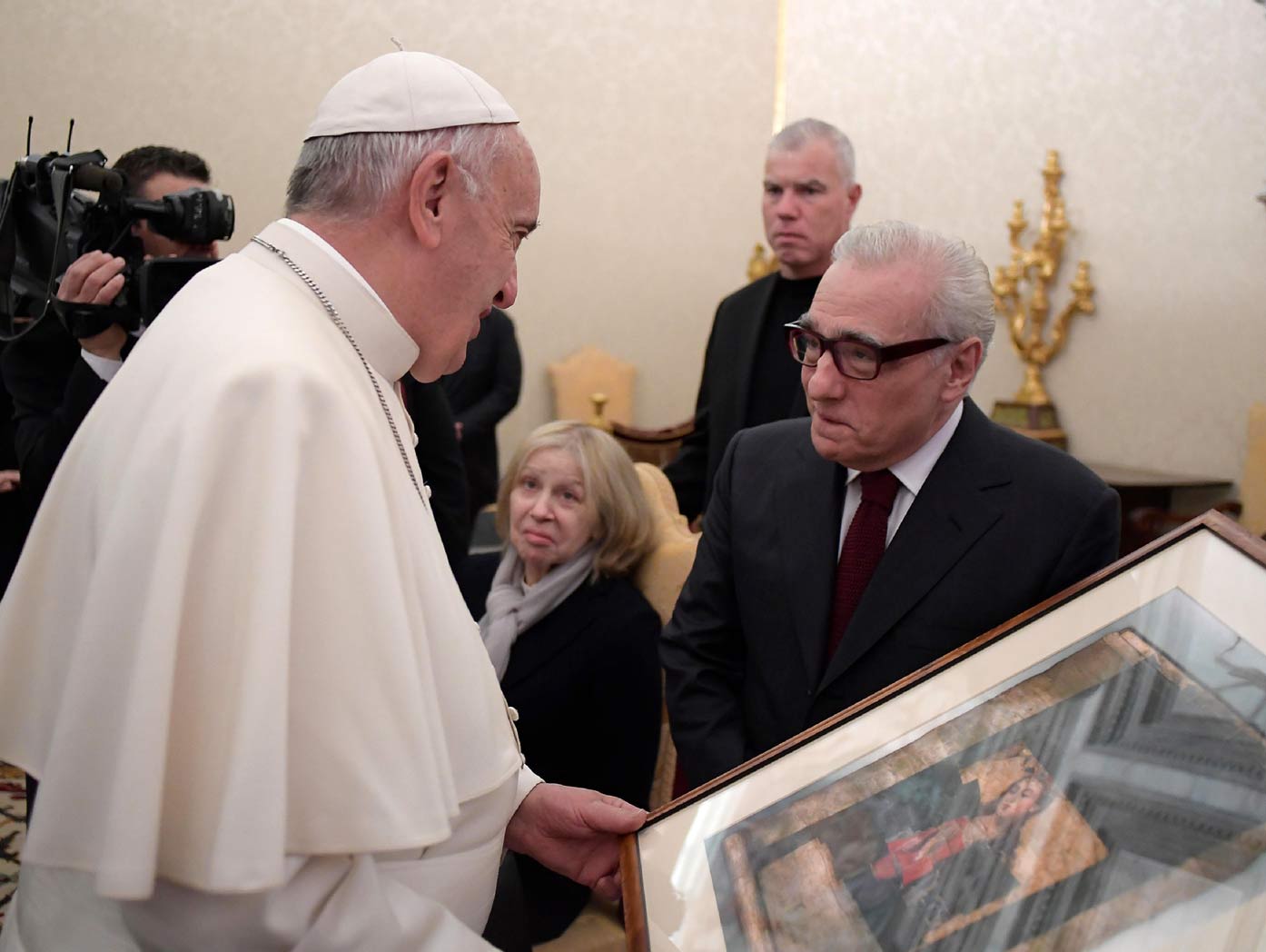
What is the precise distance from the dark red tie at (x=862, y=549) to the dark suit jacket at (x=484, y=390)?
4401 millimetres

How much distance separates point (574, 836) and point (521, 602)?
136cm

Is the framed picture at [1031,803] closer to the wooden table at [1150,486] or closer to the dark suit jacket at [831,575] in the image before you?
the dark suit jacket at [831,575]

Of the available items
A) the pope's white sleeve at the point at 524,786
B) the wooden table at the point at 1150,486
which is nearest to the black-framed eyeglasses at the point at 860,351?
the pope's white sleeve at the point at 524,786

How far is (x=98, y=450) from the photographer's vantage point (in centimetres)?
136

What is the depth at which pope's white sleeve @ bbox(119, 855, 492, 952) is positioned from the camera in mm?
1215

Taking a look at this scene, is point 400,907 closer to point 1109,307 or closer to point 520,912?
point 520,912

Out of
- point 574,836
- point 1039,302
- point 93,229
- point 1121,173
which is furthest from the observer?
point 1039,302

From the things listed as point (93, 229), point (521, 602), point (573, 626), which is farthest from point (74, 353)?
point (573, 626)

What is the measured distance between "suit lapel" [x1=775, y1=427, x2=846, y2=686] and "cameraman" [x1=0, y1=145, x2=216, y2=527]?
1.50 metres

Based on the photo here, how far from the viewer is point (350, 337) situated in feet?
4.94

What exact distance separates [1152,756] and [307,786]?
0.91m

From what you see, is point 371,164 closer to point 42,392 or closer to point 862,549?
point 862,549

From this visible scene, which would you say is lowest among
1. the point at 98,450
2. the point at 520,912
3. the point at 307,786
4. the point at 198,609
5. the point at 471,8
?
the point at 520,912

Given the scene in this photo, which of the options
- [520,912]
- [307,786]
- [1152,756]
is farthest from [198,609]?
[1152,756]
